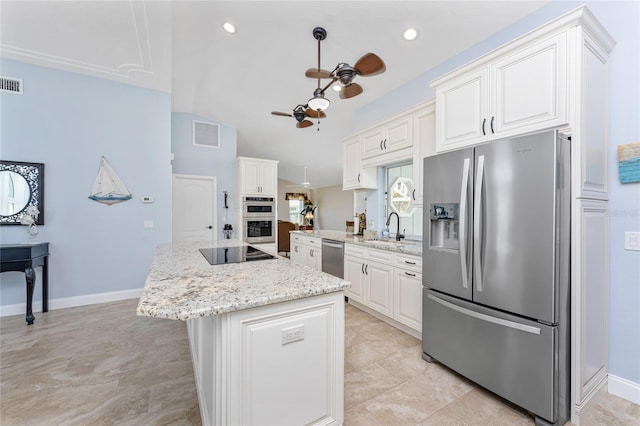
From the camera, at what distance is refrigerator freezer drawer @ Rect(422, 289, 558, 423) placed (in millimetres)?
1521

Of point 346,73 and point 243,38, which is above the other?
point 243,38

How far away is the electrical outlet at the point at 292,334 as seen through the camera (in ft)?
4.11

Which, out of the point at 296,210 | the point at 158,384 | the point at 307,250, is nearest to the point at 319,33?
the point at 307,250

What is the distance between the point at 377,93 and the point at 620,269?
3.35 m

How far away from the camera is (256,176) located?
6008 mm

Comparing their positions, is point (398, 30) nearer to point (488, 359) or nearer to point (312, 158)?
point (488, 359)

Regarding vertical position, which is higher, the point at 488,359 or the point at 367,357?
the point at 488,359

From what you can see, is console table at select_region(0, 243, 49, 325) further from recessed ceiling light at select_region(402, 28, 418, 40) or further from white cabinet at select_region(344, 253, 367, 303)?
recessed ceiling light at select_region(402, 28, 418, 40)

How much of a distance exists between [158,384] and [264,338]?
1388 mm

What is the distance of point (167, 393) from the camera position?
1.86 m

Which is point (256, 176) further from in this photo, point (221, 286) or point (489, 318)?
point (489, 318)

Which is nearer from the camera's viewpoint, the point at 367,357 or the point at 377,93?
the point at 367,357

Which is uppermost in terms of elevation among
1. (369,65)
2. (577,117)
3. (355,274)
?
(369,65)

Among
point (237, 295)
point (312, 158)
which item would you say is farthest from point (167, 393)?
point (312, 158)
